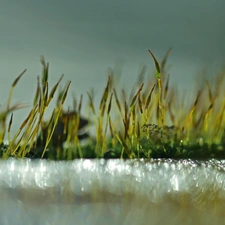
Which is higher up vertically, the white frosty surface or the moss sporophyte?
the moss sporophyte

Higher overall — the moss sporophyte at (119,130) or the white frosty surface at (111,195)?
the moss sporophyte at (119,130)

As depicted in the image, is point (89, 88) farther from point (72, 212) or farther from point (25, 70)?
point (72, 212)

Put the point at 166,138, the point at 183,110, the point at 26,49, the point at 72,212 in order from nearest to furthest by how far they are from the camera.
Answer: the point at 72,212
the point at 166,138
the point at 183,110
the point at 26,49

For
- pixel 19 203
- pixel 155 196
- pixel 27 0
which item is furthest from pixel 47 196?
pixel 27 0

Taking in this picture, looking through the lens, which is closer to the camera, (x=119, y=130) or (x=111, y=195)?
(x=111, y=195)
